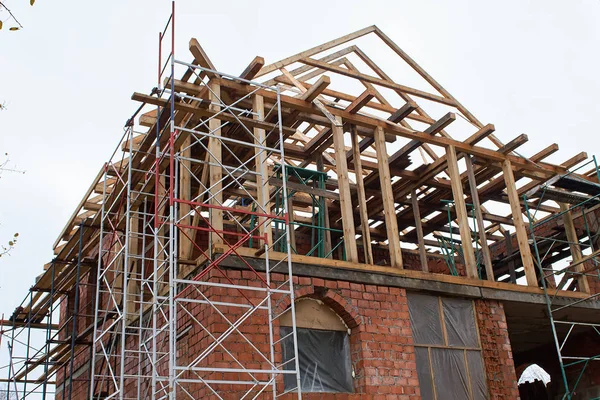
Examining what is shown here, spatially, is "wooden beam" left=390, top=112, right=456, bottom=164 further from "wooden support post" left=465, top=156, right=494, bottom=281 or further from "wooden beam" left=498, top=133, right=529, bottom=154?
"wooden beam" left=498, top=133, right=529, bottom=154

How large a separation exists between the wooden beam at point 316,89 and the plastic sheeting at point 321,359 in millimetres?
3939

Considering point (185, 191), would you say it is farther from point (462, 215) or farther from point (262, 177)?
point (462, 215)

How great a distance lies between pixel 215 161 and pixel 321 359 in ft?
11.0

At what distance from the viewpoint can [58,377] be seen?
54.7ft

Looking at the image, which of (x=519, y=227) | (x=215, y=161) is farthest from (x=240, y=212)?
(x=519, y=227)

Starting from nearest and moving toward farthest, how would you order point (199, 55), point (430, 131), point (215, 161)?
point (215, 161), point (199, 55), point (430, 131)

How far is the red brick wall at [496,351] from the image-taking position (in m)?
11.6

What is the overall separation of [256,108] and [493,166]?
17.9 feet

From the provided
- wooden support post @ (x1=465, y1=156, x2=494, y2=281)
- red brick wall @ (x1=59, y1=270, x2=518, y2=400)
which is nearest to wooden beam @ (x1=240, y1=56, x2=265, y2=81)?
red brick wall @ (x1=59, y1=270, x2=518, y2=400)

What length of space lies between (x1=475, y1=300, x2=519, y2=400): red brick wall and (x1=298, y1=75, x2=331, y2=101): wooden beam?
15.0ft

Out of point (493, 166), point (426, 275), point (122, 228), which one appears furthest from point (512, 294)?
point (122, 228)

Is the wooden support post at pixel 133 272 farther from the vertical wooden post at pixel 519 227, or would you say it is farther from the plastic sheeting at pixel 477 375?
the vertical wooden post at pixel 519 227

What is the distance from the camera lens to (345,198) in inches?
456

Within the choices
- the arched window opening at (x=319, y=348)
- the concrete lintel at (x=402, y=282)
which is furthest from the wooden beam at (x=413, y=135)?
the arched window opening at (x=319, y=348)
